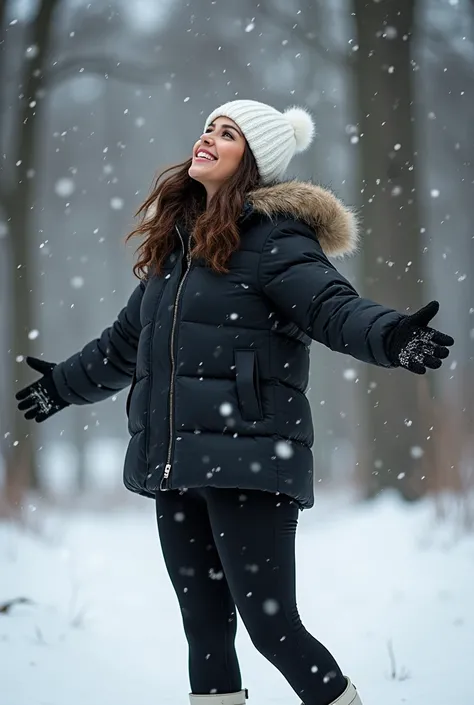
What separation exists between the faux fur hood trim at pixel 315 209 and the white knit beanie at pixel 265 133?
0.08 m

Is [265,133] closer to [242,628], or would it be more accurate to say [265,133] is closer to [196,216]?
[196,216]

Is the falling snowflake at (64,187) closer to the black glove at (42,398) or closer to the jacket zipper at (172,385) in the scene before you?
the black glove at (42,398)

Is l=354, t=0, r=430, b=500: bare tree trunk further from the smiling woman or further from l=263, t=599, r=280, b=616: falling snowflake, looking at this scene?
l=263, t=599, r=280, b=616: falling snowflake

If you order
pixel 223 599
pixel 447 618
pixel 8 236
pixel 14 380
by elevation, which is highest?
pixel 8 236

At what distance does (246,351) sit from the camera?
2139 mm

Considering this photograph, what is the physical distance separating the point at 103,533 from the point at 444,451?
2405 mm

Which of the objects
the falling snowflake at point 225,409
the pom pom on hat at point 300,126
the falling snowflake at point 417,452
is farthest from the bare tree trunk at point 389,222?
the falling snowflake at point 225,409

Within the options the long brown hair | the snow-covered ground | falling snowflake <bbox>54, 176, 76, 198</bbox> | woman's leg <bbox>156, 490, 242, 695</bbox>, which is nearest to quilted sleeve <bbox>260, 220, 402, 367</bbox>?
the long brown hair

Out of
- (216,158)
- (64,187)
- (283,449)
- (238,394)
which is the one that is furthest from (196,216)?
(64,187)

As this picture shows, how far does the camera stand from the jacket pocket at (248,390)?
82.3 inches

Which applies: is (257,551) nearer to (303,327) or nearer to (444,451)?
(303,327)

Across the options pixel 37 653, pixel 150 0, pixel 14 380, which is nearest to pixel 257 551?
pixel 37 653

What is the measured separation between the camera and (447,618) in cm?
384

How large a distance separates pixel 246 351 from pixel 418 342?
49cm
